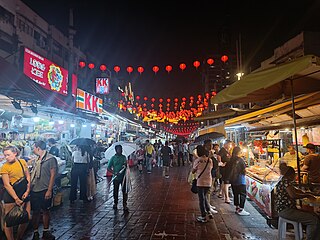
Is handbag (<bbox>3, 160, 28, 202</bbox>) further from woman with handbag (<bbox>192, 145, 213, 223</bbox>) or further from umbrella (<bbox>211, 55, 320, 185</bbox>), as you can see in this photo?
woman with handbag (<bbox>192, 145, 213, 223</bbox>)

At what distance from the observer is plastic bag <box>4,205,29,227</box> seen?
4617mm

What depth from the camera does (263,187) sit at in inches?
272

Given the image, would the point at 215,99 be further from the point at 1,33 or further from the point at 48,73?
the point at 1,33

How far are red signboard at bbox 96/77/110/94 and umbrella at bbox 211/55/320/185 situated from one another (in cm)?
2154

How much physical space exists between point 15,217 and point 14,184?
22.2 inches

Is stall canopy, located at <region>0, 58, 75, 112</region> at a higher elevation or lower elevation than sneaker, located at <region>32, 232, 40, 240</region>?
higher

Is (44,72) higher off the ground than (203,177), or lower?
higher

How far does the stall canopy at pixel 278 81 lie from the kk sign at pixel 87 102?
10.5 meters

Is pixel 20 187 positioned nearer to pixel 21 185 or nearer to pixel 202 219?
pixel 21 185

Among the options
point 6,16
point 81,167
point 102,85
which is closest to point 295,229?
point 81,167

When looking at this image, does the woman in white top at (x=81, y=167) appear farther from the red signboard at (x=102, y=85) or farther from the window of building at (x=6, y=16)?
the window of building at (x=6, y=16)

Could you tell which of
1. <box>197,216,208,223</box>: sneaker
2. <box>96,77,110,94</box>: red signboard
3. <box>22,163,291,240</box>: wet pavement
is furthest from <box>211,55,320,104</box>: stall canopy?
<box>96,77,110,94</box>: red signboard

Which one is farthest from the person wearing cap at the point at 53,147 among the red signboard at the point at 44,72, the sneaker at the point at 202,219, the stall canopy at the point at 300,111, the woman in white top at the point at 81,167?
the red signboard at the point at 44,72

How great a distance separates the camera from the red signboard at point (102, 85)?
83.9ft
